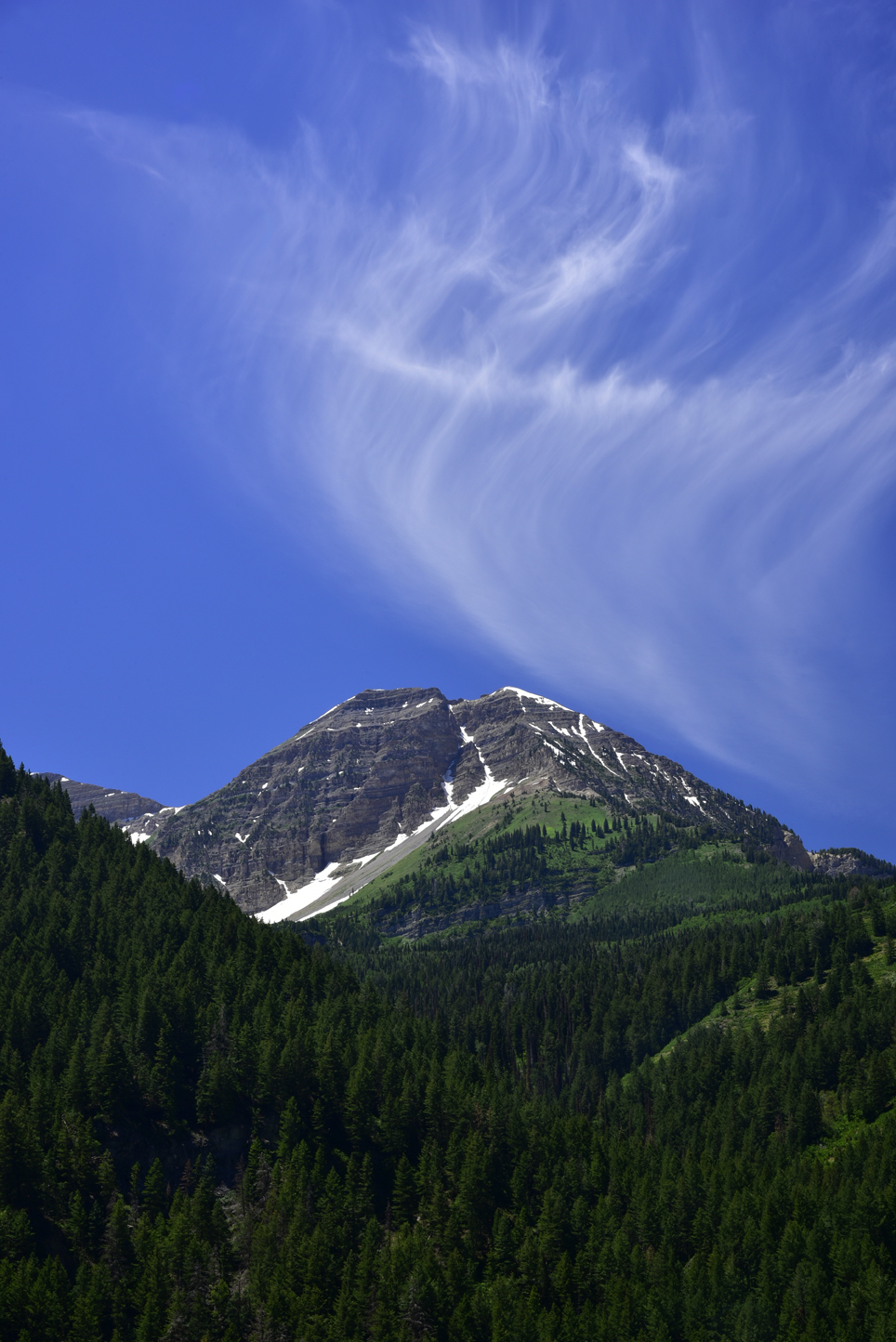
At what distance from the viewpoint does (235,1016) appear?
134 m

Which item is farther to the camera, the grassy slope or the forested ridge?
the grassy slope

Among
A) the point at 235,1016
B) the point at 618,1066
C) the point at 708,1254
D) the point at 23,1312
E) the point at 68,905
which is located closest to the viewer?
the point at 23,1312

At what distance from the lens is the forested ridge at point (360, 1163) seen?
91.7 m

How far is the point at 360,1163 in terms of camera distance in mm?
117875

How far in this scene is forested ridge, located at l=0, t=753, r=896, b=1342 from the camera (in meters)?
91.7

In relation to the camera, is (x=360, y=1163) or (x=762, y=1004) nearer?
(x=360, y=1163)

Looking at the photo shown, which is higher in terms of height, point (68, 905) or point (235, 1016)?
point (68, 905)

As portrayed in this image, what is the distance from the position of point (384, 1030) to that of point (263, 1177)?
2918 cm

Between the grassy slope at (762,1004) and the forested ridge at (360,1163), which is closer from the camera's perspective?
the forested ridge at (360,1163)

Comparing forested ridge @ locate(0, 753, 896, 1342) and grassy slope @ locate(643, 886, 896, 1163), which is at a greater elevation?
grassy slope @ locate(643, 886, 896, 1163)

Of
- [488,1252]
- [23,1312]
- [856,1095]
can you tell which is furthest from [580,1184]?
[23,1312]

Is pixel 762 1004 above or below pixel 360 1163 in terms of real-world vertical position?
above

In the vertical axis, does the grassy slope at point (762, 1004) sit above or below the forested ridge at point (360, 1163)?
above

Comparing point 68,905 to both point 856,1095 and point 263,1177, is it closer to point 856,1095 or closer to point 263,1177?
point 263,1177
